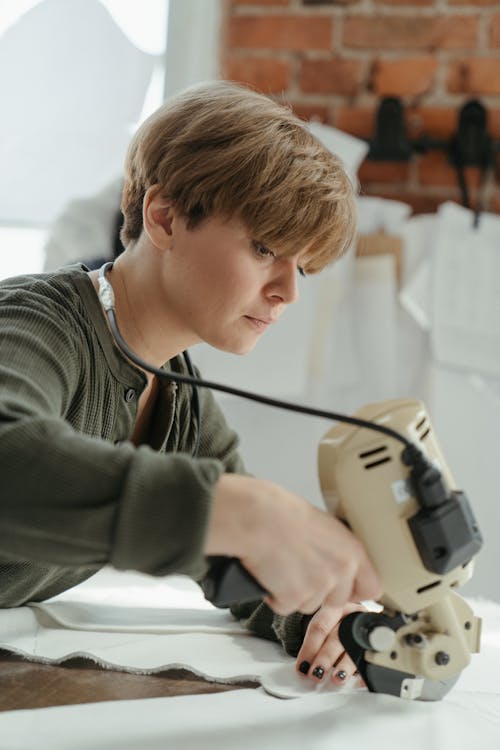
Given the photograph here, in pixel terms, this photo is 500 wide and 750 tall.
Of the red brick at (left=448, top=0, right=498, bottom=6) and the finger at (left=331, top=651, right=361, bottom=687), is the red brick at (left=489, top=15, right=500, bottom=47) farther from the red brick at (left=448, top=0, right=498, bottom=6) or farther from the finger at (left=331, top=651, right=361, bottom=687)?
the finger at (left=331, top=651, right=361, bottom=687)

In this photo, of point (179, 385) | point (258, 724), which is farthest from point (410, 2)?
point (258, 724)

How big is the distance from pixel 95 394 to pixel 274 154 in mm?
325

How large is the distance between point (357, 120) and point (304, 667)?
1443 mm

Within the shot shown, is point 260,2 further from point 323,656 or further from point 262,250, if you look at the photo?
point 323,656

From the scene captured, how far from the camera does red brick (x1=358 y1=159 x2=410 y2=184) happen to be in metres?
2.23

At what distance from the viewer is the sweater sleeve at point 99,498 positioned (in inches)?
30.4

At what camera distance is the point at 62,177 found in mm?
2387

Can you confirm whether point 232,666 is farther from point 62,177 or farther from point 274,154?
point 62,177

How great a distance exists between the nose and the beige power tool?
237 mm

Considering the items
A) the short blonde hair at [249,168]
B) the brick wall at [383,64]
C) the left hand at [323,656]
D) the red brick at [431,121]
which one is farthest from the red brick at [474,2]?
the left hand at [323,656]

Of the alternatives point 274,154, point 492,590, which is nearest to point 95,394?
point 274,154

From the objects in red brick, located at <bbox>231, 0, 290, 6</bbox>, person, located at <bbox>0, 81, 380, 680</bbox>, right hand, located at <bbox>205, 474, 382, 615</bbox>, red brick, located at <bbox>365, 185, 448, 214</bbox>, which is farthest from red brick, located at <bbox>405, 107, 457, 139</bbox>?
right hand, located at <bbox>205, 474, 382, 615</bbox>

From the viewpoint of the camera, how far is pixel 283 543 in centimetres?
81

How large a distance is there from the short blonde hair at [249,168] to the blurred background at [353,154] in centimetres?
88
